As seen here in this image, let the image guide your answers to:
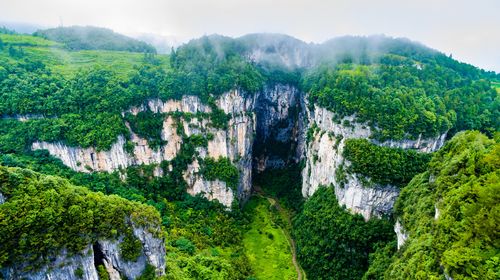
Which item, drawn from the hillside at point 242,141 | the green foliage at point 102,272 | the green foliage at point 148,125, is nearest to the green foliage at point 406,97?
the hillside at point 242,141

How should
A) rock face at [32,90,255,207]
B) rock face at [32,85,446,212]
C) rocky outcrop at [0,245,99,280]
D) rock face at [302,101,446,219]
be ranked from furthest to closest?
1. rock face at [32,90,255,207]
2. rock face at [32,85,446,212]
3. rock face at [302,101,446,219]
4. rocky outcrop at [0,245,99,280]

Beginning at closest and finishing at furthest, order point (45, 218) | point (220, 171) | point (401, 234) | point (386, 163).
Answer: point (45, 218), point (401, 234), point (386, 163), point (220, 171)

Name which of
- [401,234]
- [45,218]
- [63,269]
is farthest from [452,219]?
[45,218]

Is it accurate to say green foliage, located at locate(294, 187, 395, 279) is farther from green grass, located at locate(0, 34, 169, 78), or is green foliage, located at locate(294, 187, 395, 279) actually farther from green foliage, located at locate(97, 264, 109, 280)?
green grass, located at locate(0, 34, 169, 78)

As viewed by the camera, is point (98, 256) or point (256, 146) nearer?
point (98, 256)

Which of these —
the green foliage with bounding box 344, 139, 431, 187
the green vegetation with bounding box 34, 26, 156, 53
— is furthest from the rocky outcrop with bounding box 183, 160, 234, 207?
the green vegetation with bounding box 34, 26, 156, 53

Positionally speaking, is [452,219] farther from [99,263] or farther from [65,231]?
[65,231]
